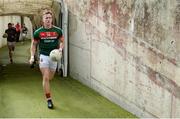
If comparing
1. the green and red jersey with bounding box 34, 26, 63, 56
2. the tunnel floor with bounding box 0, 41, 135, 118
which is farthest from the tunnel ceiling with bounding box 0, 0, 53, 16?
the green and red jersey with bounding box 34, 26, 63, 56

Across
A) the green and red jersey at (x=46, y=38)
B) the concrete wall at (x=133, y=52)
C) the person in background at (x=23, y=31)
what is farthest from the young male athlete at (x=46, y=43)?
the person in background at (x=23, y=31)

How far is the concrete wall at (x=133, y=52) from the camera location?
20.5 feet

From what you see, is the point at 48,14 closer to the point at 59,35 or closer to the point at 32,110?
the point at 59,35

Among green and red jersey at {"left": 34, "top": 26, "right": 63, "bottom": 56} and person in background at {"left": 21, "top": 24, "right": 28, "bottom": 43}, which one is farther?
person in background at {"left": 21, "top": 24, "right": 28, "bottom": 43}

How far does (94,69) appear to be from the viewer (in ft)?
31.8

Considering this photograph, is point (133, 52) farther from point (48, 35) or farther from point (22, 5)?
point (22, 5)

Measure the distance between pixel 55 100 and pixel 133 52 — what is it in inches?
90.9

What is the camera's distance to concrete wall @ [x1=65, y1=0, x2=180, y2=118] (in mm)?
6250

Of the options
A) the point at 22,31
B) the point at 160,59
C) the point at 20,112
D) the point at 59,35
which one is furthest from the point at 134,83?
the point at 22,31

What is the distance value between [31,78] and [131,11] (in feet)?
16.7

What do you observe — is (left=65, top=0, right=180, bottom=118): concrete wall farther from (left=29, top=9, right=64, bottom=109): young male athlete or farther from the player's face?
the player's face

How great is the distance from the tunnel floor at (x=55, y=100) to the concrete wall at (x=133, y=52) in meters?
0.30

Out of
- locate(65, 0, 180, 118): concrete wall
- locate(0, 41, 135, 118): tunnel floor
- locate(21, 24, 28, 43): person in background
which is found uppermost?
locate(65, 0, 180, 118): concrete wall

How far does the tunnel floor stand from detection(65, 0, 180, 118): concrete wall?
1.00ft
